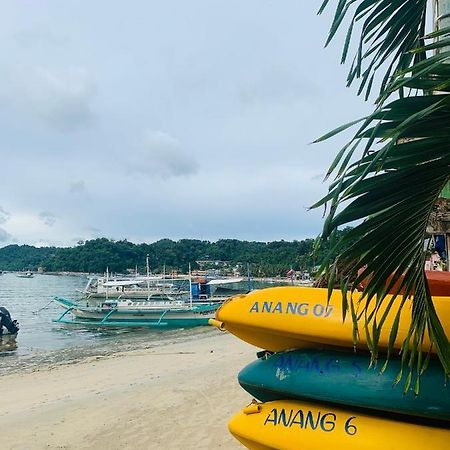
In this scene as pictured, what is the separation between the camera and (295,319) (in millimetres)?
2988

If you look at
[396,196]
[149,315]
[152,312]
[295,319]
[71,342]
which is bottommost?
[71,342]

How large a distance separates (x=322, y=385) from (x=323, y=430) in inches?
8.9

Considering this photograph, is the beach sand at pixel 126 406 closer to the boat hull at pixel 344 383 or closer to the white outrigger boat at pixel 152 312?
the boat hull at pixel 344 383

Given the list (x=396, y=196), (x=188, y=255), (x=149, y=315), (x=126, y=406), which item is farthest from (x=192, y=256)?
(x=396, y=196)

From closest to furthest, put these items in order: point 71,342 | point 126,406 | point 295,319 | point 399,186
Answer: point 399,186 → point 295,319 → point 126,406 → point 71,342

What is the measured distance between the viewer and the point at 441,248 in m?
7.56

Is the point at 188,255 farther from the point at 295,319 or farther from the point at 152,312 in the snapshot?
the point at 295,319

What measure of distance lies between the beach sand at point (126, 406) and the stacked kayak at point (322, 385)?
5.44 ft

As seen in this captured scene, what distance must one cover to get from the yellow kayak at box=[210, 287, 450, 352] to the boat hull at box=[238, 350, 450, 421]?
4.0 inches

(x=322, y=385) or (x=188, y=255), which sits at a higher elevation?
(x=188, y=255)

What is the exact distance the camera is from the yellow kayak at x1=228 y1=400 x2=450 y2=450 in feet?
8.29

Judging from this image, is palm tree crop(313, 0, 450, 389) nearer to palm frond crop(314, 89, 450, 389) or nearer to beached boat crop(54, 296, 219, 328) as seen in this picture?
palm frond crop(314, 89, 450, 389)

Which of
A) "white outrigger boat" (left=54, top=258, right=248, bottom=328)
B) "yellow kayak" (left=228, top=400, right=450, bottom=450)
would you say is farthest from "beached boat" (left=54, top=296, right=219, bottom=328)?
"yellow kayak" (left=228, top=400, right=450, bottom=450)

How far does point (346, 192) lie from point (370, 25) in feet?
5.19
